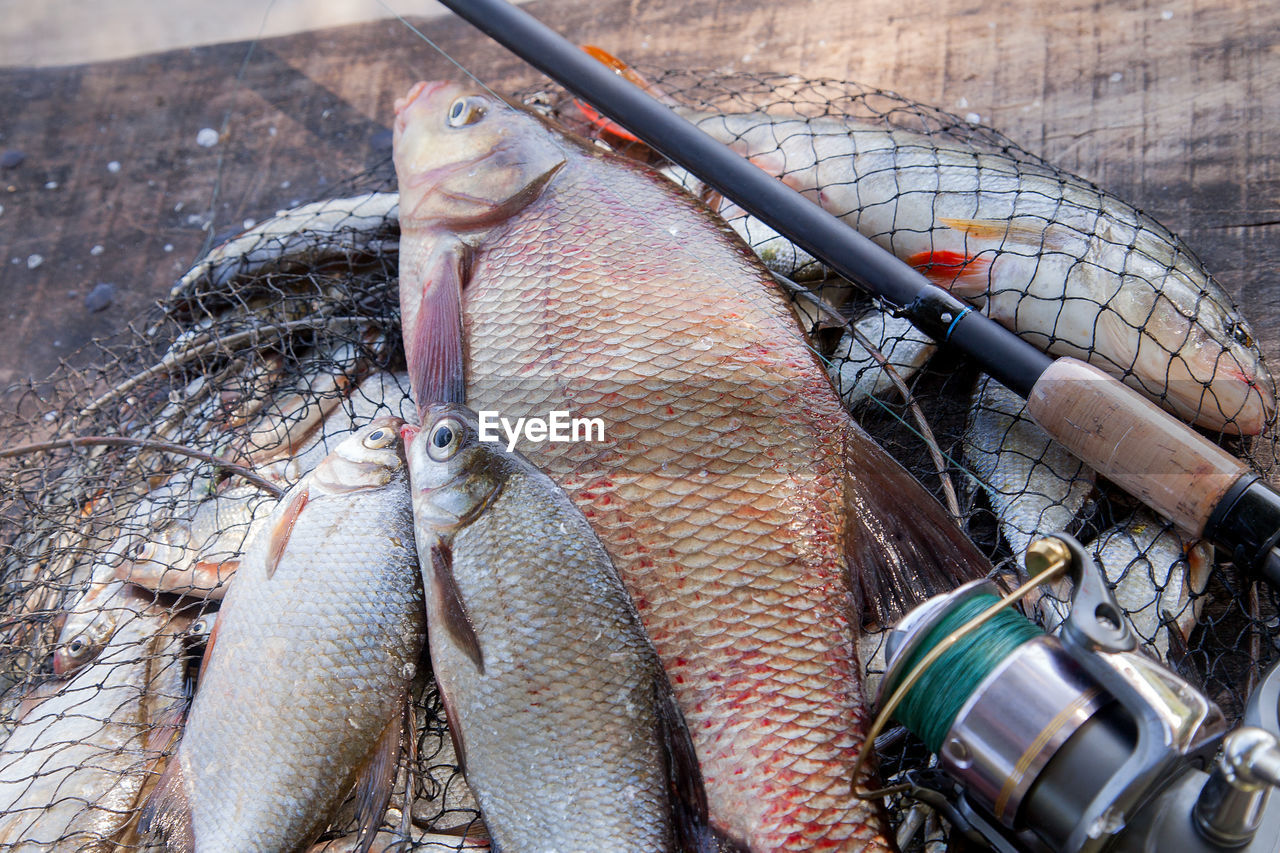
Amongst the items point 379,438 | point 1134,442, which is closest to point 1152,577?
point 1134,442

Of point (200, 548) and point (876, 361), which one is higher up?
point (876, 361)

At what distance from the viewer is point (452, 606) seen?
175 centimetres

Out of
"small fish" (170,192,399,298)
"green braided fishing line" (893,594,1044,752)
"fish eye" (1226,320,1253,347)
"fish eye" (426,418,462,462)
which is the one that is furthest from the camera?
"small fish" (170,192,399,298)

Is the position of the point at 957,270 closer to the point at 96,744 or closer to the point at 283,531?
the point at 283,531

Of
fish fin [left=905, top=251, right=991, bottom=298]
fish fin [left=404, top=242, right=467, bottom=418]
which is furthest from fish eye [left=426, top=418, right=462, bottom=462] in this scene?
fish fin [left=905, top=251, right=991, bottom=298]

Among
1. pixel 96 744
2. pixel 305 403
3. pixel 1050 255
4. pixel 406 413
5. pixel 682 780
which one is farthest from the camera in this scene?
pixel 305 403

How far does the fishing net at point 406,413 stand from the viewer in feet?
6.47

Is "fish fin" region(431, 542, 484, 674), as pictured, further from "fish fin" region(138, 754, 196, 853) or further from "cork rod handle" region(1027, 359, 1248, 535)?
"cork rod handle" region(1027, 359, 1248, 535)

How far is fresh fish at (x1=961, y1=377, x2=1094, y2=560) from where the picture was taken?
6.73ft

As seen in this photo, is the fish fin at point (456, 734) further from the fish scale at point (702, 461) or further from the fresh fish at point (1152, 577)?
the fresh fish at point (1152, 577)

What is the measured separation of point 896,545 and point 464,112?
1.64 m

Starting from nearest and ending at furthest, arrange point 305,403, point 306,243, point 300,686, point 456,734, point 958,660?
point 958,660 < point 456,734 < point 300,686 < point 305,403 < point 306,243

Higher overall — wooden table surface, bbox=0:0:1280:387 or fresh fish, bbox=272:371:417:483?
wooden table surface, bbox=0:0:1280:387

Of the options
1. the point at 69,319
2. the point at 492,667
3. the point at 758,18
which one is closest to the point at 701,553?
the point at 492,667
